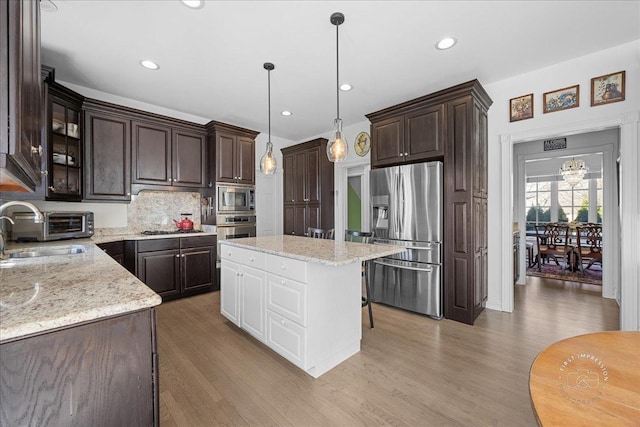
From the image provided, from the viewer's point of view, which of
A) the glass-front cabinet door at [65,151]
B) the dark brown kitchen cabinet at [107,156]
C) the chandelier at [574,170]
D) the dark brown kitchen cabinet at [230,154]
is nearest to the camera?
the glass-front cabinet door at [65,151]

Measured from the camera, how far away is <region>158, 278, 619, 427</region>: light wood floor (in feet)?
5.42

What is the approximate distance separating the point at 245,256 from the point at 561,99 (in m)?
3.64

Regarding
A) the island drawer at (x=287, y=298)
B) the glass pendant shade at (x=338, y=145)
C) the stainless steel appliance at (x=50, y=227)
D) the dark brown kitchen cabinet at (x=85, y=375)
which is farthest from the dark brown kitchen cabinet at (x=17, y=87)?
the stainless steel appliance at (x=50, y=227)

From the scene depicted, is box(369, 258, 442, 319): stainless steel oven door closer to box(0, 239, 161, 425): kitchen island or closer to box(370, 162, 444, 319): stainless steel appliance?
box(370, 162, 444, 319): stainless steel appliance

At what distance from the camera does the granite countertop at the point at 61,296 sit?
77 cm

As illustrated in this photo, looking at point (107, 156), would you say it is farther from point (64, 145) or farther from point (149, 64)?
point (149, 64)

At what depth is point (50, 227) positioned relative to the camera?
272cm

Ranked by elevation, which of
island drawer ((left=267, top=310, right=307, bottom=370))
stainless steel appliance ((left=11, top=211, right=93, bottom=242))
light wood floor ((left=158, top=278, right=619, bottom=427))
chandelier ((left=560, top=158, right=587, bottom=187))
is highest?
chandelier ((left=560, top=158, right=587, bottom=187))

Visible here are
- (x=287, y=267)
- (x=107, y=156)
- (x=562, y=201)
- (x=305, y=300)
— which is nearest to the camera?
(x=305, y=300)

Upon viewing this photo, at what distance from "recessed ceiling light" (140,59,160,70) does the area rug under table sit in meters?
6.61

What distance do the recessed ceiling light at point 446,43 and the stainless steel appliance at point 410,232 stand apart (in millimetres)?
1114

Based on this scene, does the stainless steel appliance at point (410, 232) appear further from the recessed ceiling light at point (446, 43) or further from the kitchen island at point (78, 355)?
the kitchen island at point (78, 355)

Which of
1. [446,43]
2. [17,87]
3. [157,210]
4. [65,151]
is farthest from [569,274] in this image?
[65,151]

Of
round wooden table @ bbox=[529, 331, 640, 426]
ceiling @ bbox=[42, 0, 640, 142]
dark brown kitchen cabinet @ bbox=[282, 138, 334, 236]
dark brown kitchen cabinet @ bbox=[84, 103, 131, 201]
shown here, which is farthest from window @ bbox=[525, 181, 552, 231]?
dark brown kitchen cabinet @ bbox=[84, 103, 131, 201]
